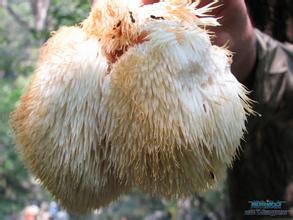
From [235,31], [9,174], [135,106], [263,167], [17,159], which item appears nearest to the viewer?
[135,106]

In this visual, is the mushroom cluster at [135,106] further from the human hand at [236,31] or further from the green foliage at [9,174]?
the green foliage at [9,174]

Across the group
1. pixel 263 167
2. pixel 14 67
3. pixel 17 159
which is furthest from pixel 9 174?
pixel 263 167

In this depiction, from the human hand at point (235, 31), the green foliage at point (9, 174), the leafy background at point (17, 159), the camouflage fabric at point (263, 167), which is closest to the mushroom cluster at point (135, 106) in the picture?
the human hand at point (235, 31)

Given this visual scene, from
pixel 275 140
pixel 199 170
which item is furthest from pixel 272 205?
pixel 199 170

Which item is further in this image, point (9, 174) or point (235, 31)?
point (9, 174)

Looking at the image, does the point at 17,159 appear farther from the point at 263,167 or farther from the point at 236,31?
the point at 236,31

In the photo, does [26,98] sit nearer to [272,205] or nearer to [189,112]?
[189,112]

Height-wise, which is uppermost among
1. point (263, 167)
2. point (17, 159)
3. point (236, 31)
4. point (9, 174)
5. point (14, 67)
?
point (236, 31)

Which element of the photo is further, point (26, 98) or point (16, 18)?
point (16, 18)
